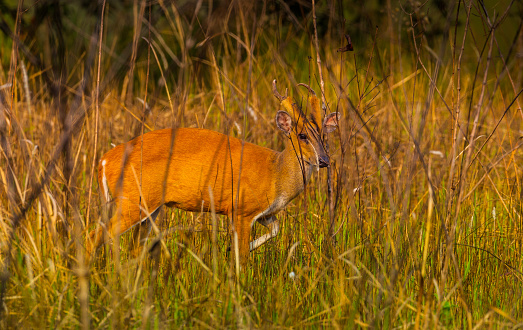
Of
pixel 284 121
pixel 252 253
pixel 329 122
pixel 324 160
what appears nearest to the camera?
pixel 324 160

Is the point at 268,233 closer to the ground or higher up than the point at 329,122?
closer to the ground

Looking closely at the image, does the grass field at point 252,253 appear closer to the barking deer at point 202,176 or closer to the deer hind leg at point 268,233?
the deer hind leg at point 268,233

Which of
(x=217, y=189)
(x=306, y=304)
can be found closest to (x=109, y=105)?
(x=217, y=189)

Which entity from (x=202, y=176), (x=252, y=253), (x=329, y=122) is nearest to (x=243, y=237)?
(x=252, y=253)

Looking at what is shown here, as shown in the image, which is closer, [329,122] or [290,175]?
[329,122]

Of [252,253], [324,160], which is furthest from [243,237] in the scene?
[324,160]

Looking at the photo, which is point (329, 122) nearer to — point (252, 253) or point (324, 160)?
point (324, 160)

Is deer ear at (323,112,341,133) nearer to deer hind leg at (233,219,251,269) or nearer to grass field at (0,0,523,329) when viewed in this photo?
grass field at (0,0,523,329)

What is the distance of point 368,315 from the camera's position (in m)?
2.48

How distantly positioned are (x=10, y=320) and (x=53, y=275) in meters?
0.24

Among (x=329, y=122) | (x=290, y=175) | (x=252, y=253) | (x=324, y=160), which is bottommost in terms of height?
(x=252, y=253)

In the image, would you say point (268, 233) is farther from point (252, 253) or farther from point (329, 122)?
point (329, 122)

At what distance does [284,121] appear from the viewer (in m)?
3.91

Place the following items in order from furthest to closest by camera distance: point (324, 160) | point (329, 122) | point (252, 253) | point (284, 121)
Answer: point (284, 121), point (329, 122), point (252, 253), point (324, 160)
